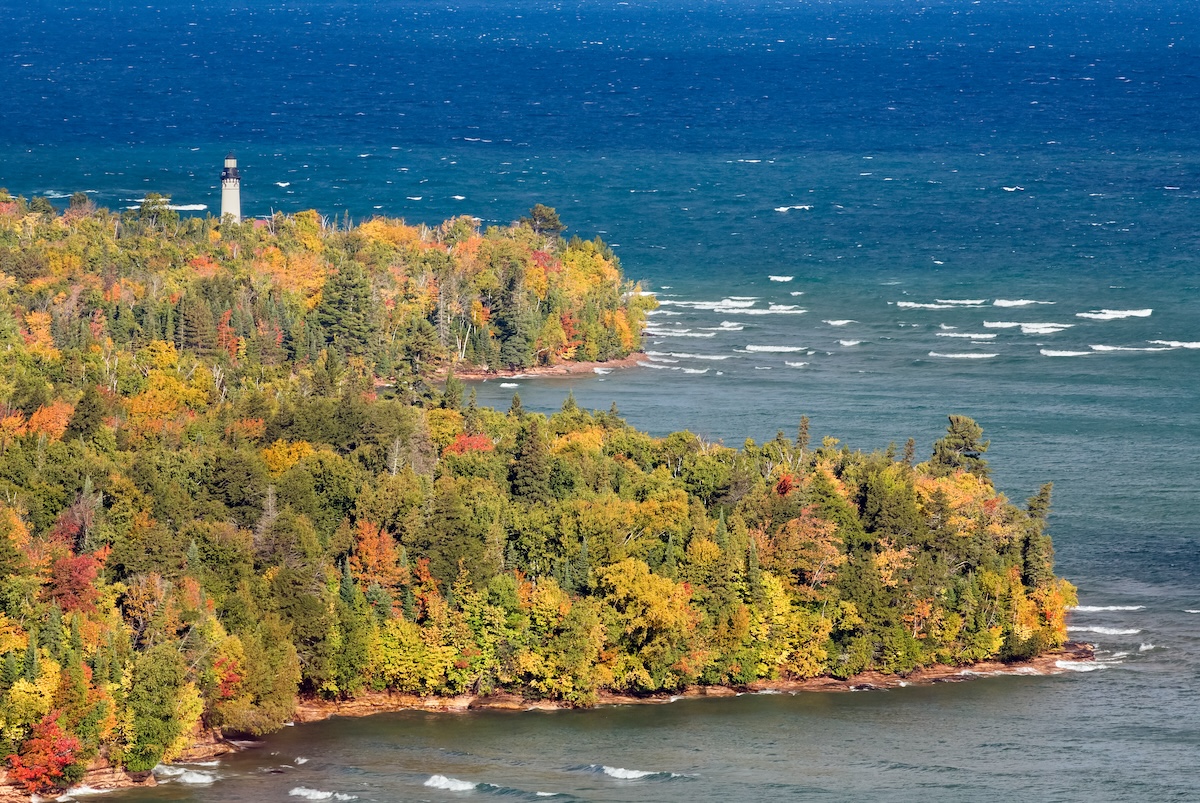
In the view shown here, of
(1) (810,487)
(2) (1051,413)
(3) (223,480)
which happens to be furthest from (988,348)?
(3) (223,480)

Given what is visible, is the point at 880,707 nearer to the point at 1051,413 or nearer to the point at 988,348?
the point at 1051,413

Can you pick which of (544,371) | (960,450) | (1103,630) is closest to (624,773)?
(1103,630)

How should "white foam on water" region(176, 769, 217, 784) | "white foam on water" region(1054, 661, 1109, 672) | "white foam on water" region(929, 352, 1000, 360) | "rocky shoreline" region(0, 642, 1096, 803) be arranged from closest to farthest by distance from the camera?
"rocky shoreline" region(0, 642, 1096, 803) → "white foam on water" region(176, 769, 217, 784) → "white foam on water" region(1054, 661, 1109, 672) → "white foam on water" region(929, 352, 1000, 360)

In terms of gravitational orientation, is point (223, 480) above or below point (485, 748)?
above

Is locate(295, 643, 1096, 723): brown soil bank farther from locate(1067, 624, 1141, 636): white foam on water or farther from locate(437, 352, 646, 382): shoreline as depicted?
locate(437, 352, 646, 382): shoreline

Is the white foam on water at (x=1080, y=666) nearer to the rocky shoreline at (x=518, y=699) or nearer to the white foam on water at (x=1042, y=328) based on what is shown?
the rocky shoreline at (x=518, y=699)

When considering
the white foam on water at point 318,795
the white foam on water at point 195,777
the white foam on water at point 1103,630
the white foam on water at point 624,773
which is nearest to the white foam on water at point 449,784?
the white foam on water at point 318,795

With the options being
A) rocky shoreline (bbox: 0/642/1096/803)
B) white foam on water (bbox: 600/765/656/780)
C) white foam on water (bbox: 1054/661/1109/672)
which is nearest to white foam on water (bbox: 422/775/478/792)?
white foam on water (bbox: 600/765/656/780)
